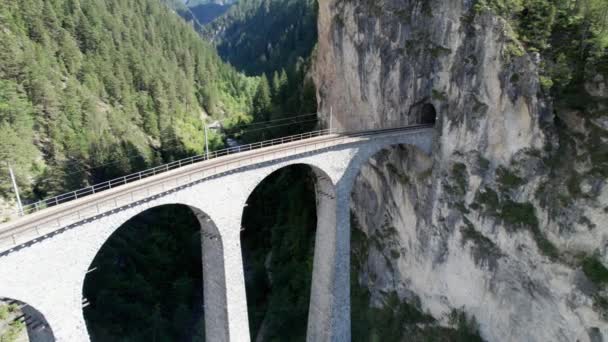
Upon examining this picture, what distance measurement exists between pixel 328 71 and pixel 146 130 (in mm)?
42213

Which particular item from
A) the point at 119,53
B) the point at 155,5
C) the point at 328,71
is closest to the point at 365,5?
the point at 328,71

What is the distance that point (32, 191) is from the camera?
143ft

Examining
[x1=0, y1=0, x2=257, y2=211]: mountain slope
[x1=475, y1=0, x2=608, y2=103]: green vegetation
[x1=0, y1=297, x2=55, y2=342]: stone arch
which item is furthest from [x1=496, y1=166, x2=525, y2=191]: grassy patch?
[x1=0, y1=0, x2=257, y2=211]: mountain slope

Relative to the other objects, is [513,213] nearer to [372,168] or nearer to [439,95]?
[439,95]

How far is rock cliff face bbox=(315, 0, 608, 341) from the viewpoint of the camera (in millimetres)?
21906

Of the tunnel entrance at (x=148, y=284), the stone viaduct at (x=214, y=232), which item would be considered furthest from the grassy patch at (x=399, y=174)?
the tunnel entrance at (x=148, y=284)

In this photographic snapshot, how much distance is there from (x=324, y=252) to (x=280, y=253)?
17.4 metres

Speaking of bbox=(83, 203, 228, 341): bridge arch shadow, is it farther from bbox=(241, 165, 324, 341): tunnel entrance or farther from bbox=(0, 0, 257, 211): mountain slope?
bbox=(0, 0, 257, 211): mountain slope

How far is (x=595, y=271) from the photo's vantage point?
68.5 ft

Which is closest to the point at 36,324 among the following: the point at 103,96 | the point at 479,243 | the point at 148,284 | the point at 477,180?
the point at 479,243

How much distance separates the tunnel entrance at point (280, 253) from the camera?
36000mm

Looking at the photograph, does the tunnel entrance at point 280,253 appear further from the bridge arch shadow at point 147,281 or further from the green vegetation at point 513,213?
the green vegetation at point 513,213

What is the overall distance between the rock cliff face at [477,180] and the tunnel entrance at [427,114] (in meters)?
0.12

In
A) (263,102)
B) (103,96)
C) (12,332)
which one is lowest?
(12,332)
